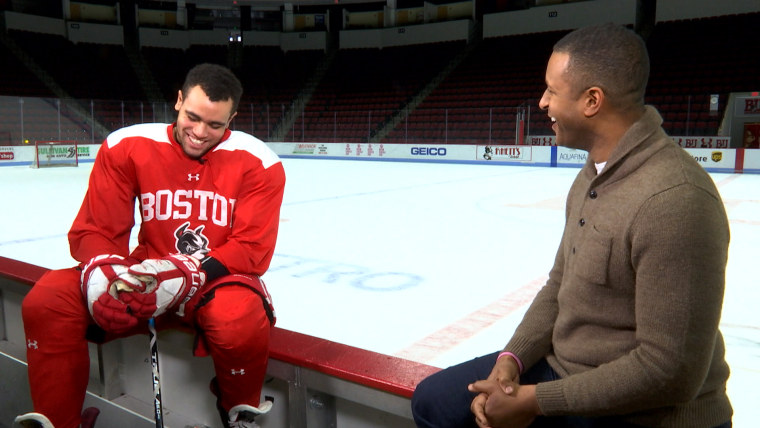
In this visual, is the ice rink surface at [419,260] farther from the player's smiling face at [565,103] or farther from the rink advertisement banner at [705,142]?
the rink advertisement banner at [705,142]

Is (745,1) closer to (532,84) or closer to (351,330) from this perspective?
(532,84)

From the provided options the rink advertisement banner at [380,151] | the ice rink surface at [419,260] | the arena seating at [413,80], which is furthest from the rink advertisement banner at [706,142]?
the rink advertisement banner at [380,151]

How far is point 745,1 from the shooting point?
54.0 ft

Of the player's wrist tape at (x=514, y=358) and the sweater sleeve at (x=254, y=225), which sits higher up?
the sweater sleeve at (x=254, y=225)

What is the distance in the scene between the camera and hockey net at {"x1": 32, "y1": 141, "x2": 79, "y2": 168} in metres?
13.2

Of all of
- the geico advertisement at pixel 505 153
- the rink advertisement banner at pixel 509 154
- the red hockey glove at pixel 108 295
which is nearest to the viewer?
the red hockey glove at pixel 108 295

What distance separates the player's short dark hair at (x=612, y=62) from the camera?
111 cm

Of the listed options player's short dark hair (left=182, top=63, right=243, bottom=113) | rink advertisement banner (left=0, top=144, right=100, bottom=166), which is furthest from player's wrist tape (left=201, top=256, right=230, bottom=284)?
rink advertisement banner (left=0, top=144, right=100, bottom=166)

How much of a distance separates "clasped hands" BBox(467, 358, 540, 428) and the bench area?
11.8 inches

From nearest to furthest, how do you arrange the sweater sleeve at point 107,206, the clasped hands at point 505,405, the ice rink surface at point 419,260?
the clasped hands at point 505,405
the sweater sleeve at point 107,206
the ice rink surface at point 419,260

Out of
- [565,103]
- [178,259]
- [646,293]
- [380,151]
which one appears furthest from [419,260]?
[380,151]

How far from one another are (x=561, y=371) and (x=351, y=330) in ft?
5.72

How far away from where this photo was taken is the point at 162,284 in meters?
1.55

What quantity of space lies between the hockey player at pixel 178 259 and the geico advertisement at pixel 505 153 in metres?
13.3
